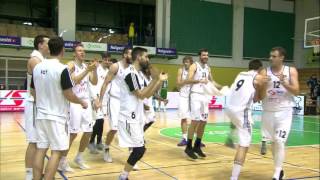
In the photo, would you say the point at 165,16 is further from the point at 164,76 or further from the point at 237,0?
the point at 164,76

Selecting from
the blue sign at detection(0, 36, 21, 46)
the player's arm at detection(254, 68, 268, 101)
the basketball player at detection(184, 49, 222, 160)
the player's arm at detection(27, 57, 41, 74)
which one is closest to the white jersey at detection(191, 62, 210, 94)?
the basketball player at detection(184, 49, 222, 160)

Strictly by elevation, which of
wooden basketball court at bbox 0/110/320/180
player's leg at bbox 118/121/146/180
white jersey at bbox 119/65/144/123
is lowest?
wooden basketball court at bbox 0/110/320/180

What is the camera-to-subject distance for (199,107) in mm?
7344

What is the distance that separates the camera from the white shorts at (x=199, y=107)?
23.8ft

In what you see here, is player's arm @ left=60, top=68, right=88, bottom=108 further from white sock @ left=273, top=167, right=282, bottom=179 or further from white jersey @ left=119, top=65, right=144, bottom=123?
white sock @ left=273, top=167, right=282, bottom=179

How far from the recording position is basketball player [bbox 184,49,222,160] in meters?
7.26

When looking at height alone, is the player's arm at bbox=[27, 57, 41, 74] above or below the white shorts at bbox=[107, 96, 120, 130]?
above

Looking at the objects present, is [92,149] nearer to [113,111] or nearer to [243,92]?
[113,111]

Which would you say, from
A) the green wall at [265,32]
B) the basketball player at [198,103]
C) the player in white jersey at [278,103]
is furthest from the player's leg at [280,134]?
the green wall at [265,32]

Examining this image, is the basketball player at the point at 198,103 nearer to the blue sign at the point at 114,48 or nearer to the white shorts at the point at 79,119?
the white shorts at the point at 79,119

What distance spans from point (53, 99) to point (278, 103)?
3.18 m

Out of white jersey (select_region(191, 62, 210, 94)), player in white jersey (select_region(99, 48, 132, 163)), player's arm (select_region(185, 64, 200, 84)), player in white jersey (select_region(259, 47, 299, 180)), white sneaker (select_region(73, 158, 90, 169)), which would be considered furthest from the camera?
white jersey (select_region(191, 62, 210, 94))

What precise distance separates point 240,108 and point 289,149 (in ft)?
12.1

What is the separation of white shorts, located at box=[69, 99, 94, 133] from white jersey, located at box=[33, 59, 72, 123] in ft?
5.36
